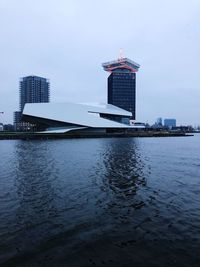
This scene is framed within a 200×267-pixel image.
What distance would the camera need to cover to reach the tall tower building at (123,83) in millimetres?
185875

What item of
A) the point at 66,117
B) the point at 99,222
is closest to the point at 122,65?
the point at 66,117

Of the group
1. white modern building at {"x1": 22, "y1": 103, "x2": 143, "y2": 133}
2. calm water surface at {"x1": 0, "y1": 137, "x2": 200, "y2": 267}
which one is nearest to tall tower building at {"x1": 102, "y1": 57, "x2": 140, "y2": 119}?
white modern building at {"x1": 22, "y1": 103, "x2": 143, "y2": 133}

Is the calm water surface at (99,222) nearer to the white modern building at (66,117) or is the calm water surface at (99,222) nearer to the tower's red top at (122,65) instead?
the white modern building at (66,117)

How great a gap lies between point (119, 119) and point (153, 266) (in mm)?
116938

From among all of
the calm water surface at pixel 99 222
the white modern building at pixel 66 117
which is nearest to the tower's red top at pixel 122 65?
the white modern building at pixel 66 117

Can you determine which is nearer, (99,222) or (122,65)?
(99,222)

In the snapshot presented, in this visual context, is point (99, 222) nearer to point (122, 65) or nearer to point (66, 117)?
point (66, 117)

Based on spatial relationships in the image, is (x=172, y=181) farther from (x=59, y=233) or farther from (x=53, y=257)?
(x=53, y=257)

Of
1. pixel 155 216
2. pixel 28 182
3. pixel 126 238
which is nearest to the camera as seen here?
pixel 126 238

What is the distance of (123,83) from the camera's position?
18762cm

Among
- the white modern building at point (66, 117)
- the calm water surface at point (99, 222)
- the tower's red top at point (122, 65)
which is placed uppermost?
the tower's red top at point (122, 65)

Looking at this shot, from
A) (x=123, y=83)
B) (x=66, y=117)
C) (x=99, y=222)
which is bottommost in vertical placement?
(x=99, y=222)

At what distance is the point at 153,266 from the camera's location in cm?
638

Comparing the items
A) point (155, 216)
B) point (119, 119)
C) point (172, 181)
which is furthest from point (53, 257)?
point (119, 119)
